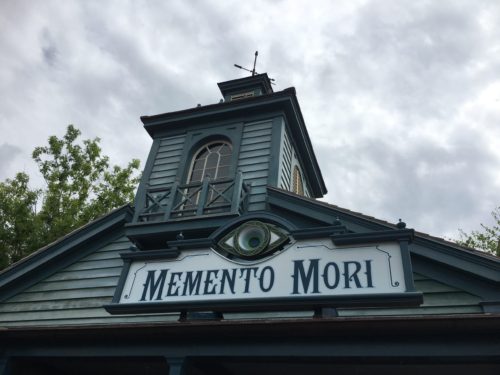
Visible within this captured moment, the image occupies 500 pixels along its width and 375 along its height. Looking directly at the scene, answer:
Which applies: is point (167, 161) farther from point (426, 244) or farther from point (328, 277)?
point (426, 244)

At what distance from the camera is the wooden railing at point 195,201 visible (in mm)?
8477

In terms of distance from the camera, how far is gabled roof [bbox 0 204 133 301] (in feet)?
29.6

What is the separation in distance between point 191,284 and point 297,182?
5831mm

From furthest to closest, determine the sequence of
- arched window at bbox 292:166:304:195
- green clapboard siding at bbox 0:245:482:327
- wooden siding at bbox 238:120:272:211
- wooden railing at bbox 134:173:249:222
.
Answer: arched window at bbox 292:166:304:195, wooden siding at bbox 238:120:272:211, wooden railing at bbox 134:173:249:222, green clapboard siding at bbox 0:245:482:327

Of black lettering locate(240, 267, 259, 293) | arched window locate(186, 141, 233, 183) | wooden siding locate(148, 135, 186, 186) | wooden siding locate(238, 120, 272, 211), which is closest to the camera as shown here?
black lettering locate(240, 267, 259, 293)

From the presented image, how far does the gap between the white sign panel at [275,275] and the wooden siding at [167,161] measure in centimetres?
378

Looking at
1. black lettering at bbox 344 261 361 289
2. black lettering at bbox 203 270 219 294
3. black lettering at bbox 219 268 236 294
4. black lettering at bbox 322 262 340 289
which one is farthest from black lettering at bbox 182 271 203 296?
black lettering at bbox 344 261 361 289

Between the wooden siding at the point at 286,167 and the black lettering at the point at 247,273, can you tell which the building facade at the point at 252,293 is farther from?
the wooden siding at the point at 286,167

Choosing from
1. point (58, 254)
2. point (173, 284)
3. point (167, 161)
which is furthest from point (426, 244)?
point (58, 254)

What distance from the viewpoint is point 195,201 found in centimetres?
956

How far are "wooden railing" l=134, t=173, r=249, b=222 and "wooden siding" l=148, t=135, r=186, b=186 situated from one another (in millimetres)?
795

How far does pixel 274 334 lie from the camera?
5.44 meters

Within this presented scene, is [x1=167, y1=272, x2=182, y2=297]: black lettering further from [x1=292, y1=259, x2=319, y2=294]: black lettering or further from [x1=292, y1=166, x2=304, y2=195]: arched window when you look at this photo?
[x1=292, y1=166, x2=304, y2=195]: arched window

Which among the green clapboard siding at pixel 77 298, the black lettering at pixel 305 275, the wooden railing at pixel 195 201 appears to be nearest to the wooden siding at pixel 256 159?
the green clapboard siding at pixel 77 298
